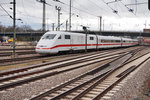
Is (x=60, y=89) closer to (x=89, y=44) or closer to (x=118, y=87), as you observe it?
(x=118, y=87)

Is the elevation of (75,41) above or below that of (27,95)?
above

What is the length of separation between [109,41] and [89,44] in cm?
1177

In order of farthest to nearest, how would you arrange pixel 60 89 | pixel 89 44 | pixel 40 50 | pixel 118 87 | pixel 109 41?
1. pixel 109 41
2. pixel 89 44
3. pixel 40 50
4. pixel 118 87
5. pixel 60 89

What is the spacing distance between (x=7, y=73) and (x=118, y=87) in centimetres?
650

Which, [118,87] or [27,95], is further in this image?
[118,87]

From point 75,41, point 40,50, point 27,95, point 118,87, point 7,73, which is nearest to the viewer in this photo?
point 27,95

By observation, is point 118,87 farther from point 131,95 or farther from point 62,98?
point 62,98

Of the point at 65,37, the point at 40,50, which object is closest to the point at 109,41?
the point at 65,37

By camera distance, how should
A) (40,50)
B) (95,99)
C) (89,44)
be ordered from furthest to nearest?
(89,44), (40,50), (95,99)

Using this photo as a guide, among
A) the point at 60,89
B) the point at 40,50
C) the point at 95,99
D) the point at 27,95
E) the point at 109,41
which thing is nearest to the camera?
the point at 95,99

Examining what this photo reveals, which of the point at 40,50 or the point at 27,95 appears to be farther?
the point at 40,50

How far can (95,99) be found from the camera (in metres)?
7.40

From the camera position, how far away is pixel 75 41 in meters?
27.9

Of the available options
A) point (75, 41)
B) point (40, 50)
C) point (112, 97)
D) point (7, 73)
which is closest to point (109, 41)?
point (75, 41)
